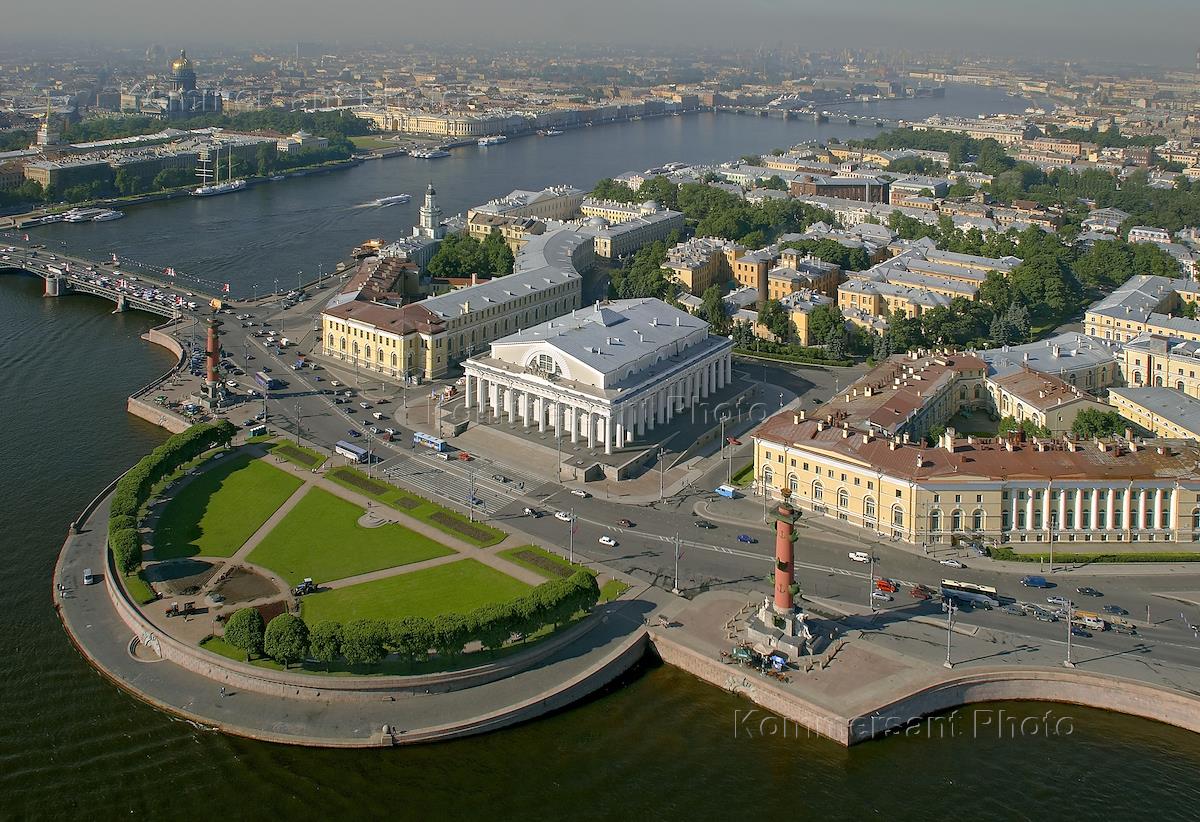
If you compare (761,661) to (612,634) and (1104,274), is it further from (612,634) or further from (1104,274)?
(1104,274)

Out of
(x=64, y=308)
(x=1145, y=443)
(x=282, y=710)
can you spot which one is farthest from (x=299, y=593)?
(x=64, y=308)

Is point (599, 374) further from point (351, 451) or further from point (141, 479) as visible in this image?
point (141, 479)

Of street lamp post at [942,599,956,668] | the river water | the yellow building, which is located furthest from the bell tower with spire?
street lamp post at [942,599,956,668]

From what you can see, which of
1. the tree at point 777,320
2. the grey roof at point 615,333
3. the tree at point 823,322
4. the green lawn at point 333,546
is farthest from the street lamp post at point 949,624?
the tree at point 777,320

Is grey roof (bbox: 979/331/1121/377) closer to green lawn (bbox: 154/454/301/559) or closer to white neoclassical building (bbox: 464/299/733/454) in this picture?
white neoclassical building (bbox: 464/299/733/454)

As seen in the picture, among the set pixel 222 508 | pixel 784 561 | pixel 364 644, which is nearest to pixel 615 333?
pixel 222 508
